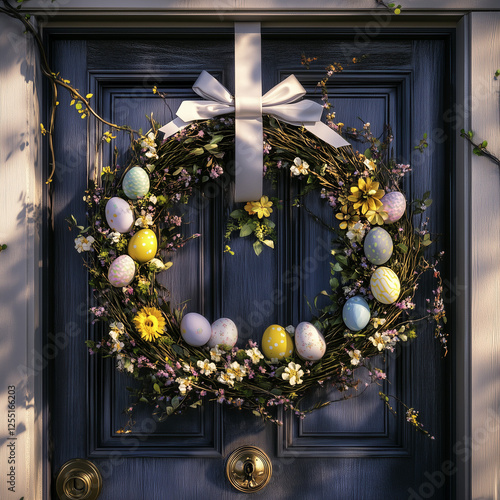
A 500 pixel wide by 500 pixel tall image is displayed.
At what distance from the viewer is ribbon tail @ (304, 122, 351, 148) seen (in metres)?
1.30

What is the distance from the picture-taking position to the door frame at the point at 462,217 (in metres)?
1.31

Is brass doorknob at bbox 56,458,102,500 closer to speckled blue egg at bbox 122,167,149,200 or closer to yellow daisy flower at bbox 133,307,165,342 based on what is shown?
yellow daisy flower at bbox 133,307,165,342

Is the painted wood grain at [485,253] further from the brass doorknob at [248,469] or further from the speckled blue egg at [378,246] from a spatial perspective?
the brass doorknob at [248,469]

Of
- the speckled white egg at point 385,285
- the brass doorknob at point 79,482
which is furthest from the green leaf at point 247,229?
the brass doorknob at point 79,482

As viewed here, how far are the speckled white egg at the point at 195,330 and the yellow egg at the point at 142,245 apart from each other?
0.21 metres

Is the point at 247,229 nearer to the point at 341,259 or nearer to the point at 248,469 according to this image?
the point at 341,259

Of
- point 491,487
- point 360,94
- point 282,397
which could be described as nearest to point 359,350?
point 282,397

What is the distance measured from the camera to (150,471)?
1.40m

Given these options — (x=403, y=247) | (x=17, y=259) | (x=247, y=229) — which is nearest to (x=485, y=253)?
(x=403, y=247)

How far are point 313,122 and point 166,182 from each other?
0.47m

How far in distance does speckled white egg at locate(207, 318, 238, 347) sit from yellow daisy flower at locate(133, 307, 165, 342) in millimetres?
152

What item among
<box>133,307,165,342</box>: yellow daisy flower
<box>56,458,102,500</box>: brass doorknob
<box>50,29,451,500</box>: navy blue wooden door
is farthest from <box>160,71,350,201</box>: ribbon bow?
<box>56,458,102,500</box>: brass doorknob

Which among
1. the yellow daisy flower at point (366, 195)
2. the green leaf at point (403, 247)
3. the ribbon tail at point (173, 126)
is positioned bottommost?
the green leaf at point (403, 247)

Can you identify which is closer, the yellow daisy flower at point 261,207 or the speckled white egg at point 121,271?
the speckled white egg at point 121,271
